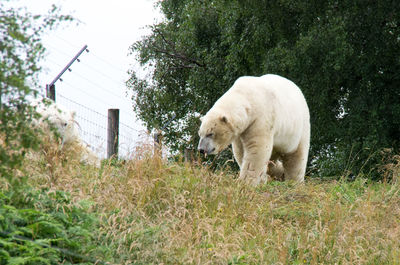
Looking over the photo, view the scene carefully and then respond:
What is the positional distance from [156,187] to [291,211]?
170 cm

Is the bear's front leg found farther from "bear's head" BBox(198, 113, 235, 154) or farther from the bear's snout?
the bear's snout

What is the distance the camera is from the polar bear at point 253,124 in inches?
371

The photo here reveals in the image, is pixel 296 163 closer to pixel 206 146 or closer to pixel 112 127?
pixel 206 146

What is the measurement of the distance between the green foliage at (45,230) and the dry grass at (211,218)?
245mm

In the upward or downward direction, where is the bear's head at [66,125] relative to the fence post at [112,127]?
downward

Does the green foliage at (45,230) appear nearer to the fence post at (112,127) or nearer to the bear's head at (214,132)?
the bear's head at (214,132)

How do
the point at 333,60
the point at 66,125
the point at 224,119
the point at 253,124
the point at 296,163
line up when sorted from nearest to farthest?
the point at 224,119 → the point at 253,124 → the point at 66,125 → the point at 296,163 → the point at 333,60

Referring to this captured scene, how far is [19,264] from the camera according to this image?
4.93 m

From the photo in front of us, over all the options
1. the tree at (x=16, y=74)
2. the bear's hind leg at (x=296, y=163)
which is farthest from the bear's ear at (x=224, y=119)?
the tree at (x=16, y=74)

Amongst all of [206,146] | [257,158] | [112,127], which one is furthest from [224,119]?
[112,127]

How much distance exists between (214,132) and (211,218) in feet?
8.14

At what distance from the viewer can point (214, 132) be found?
9391 millimetres

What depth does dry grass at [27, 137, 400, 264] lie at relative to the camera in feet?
19.8

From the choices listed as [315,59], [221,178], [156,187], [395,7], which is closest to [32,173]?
[156,187]
